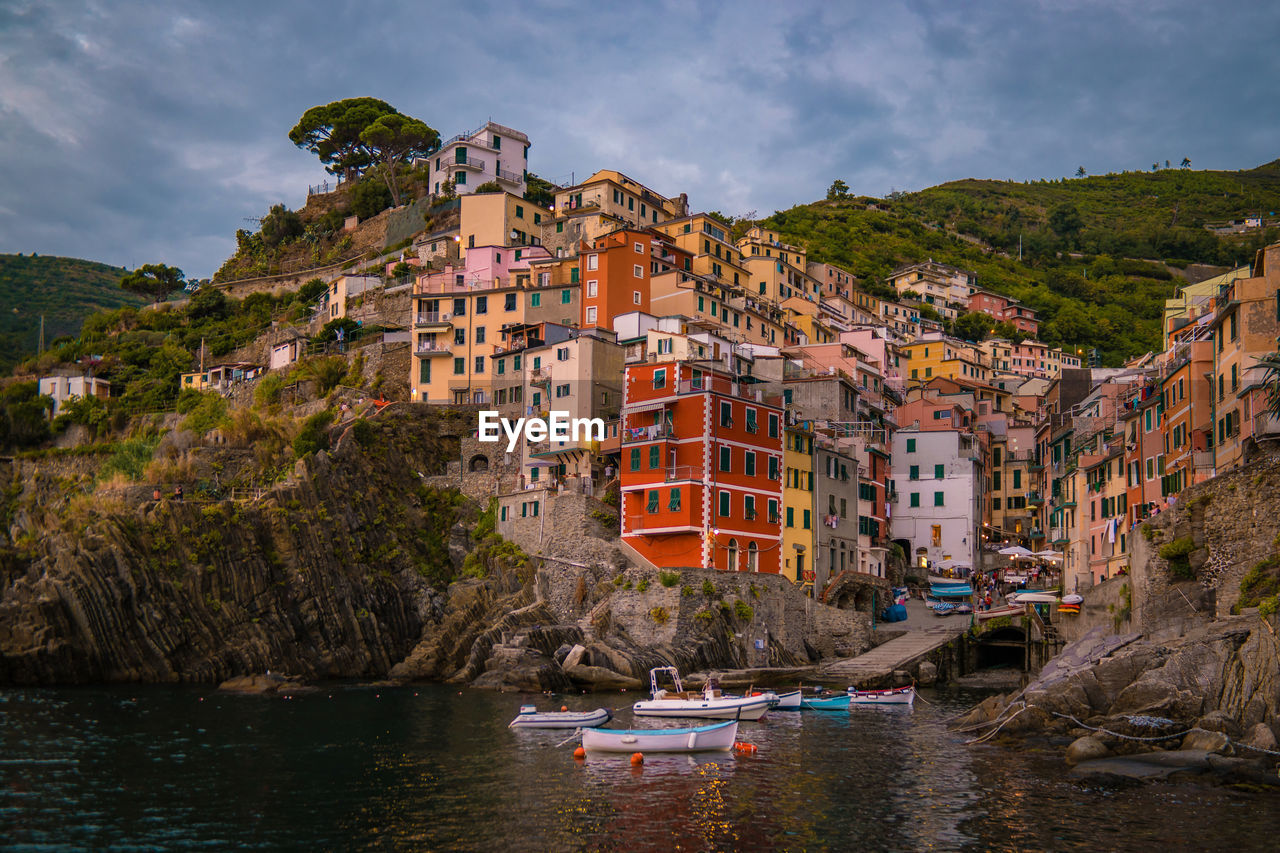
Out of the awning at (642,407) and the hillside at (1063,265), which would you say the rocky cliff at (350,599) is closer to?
the awning at (642,407)

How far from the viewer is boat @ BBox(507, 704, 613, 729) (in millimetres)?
42250

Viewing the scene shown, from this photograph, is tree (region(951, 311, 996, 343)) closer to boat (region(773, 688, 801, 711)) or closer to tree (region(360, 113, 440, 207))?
tree (region(360, 113, 440, 207))

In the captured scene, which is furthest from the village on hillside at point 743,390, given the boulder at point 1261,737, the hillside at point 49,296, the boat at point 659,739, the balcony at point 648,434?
the hillside at point 49,296

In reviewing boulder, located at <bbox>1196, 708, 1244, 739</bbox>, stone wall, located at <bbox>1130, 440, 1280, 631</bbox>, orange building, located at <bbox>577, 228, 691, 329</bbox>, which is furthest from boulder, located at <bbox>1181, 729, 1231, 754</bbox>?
orange building, located at <bbox>577, 228, 691, 329</bbox>

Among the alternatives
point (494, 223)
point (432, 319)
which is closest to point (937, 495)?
point (432, 319)

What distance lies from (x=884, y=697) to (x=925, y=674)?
29.2 ft

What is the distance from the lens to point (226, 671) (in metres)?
60.3

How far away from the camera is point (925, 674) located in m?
60.1

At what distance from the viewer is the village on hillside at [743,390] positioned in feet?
193

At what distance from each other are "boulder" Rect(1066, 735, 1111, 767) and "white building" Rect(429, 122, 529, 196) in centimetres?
8671

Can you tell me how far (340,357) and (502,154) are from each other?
33151 mm

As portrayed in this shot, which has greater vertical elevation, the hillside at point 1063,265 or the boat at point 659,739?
the hillside at point 1063,265

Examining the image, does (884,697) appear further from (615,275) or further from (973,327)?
(973,327)

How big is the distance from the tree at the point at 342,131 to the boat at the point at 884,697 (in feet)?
316
